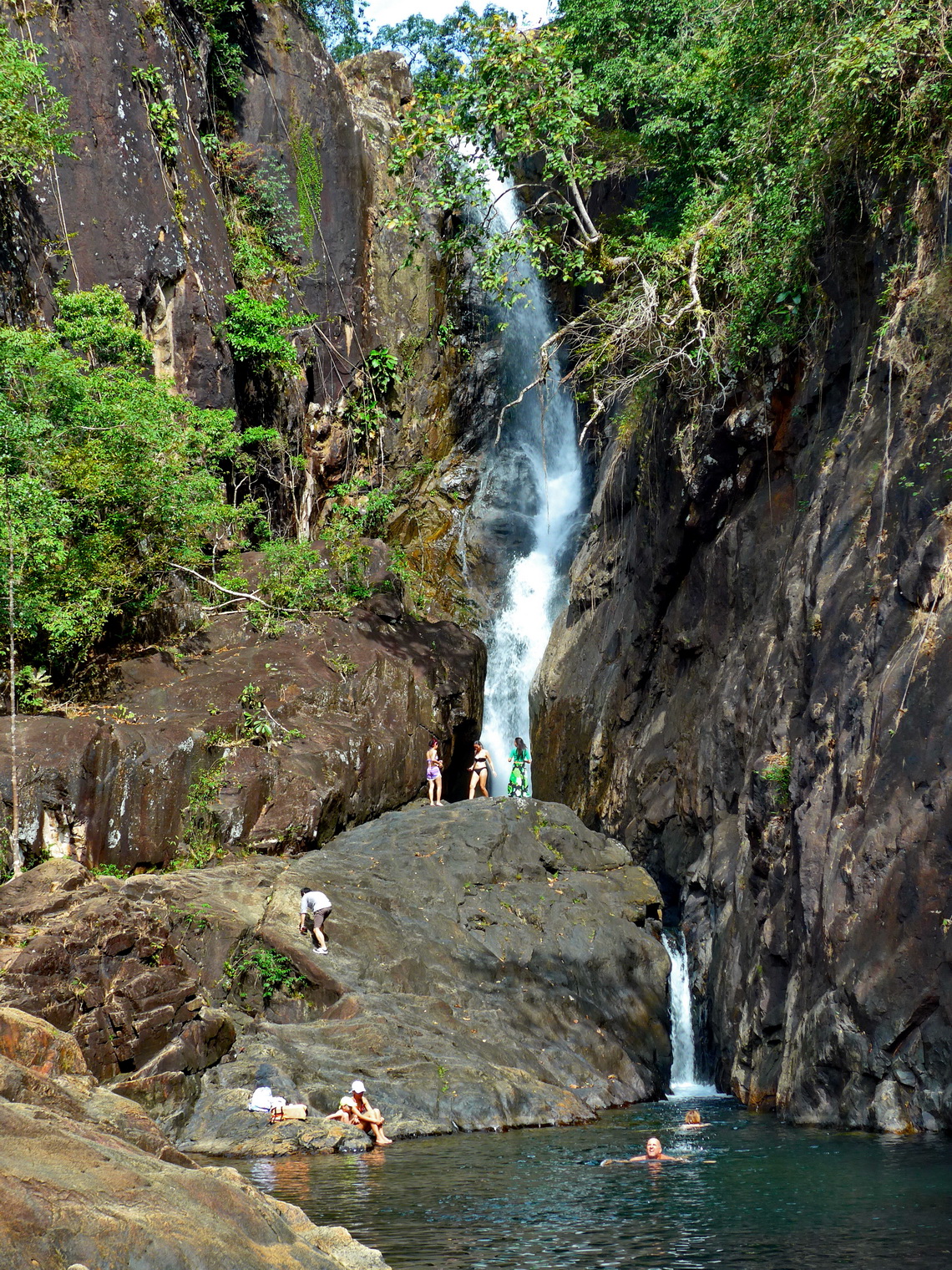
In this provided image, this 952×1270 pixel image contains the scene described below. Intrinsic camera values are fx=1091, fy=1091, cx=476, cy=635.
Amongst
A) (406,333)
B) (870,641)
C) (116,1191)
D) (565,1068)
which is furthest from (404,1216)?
(406,333)

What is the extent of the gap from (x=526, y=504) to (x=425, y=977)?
18352 millimetres

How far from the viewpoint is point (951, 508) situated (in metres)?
12.1

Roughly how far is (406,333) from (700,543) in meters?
16.3

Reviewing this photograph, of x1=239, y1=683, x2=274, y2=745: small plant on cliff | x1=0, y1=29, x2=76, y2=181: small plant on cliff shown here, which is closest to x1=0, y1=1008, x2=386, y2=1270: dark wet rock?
x1=239, y1=683, x2=274, y2=745: small plant on cliff

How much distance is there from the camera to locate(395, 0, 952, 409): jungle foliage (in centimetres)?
1398

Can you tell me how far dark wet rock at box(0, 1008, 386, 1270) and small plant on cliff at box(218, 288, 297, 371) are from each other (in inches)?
934

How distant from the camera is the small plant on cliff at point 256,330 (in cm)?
2730

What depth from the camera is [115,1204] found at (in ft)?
14.0

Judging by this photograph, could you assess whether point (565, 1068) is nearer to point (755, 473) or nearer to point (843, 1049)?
point (843, 1049)

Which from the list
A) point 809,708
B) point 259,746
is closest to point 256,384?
point 259,746

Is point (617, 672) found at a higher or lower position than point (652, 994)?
higher

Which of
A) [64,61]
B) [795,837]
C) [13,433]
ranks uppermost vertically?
[64,61]

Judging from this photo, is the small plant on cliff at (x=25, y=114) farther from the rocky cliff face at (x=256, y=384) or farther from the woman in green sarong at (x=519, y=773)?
the woman in green sarong at (x=519, y=773)

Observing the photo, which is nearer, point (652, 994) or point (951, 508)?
point (951, 508)
